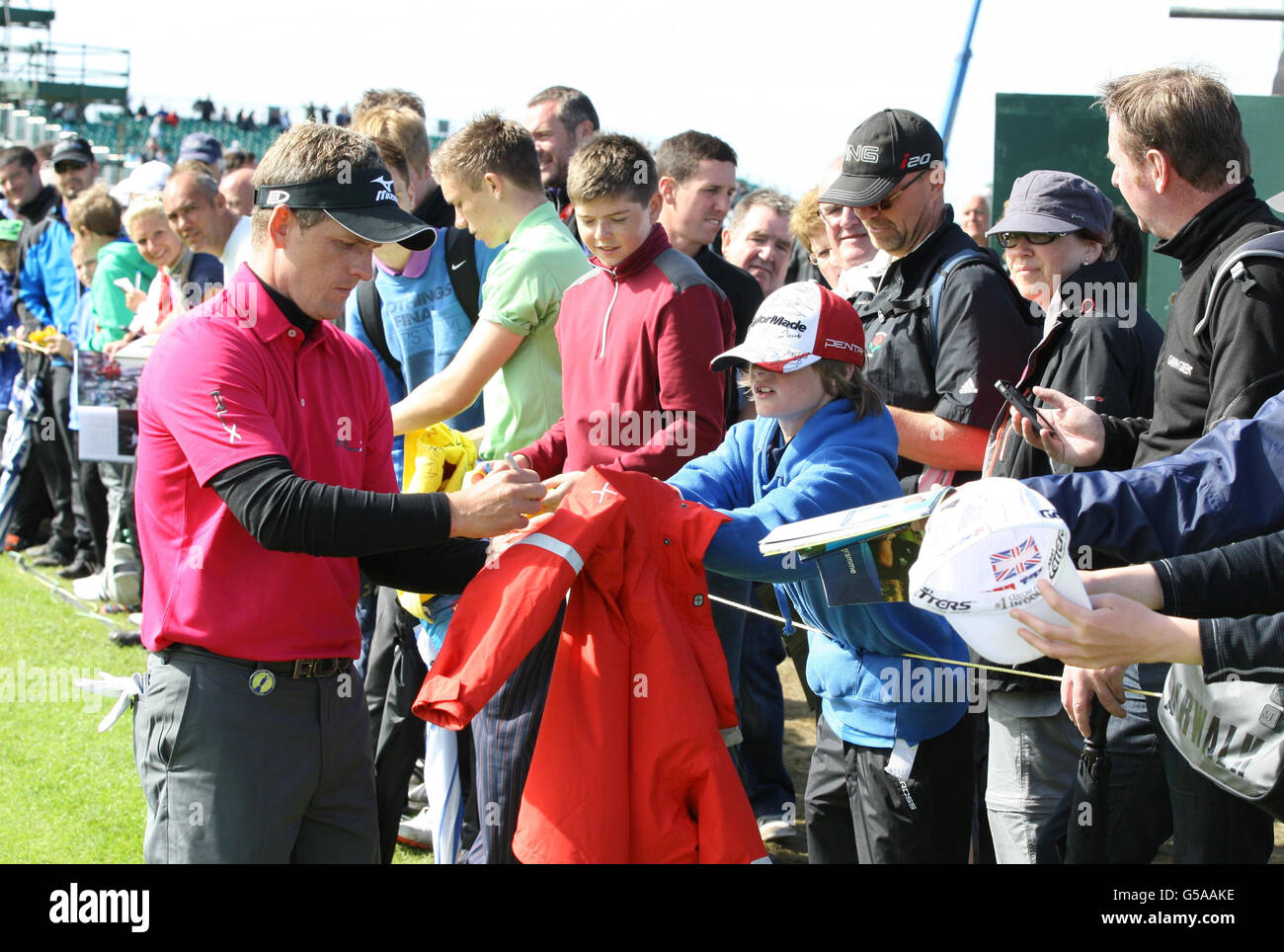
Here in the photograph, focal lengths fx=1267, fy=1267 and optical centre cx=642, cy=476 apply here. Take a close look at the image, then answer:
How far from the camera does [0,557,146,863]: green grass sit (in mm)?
5027

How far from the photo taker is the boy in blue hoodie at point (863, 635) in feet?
10.7

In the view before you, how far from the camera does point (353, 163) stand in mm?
2996

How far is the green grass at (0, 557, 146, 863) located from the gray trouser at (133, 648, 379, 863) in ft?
7.37

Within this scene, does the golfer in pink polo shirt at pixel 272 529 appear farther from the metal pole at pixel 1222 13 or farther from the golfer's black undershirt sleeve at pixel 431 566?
the metal pole at pixel 1222 13

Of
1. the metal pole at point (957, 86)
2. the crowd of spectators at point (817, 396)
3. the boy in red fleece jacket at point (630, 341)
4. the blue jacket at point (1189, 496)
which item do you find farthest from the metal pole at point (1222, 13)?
the blue jacket at point (1189, 496)

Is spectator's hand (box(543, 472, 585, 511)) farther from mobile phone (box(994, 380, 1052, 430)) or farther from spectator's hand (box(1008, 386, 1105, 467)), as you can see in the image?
spectator's hand (box(1008, 386, 1105, 467))

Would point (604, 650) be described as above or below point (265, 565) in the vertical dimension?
below

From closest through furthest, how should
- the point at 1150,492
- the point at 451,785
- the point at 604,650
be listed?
the point at 1150,492, the point at 604,650, the point at 451,785

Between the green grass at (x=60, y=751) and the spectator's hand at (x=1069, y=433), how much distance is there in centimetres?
366

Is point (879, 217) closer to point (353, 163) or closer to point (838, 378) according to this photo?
point (838, 378)

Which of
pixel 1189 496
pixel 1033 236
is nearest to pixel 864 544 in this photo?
pixel 1189 496

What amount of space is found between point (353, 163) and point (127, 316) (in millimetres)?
5806

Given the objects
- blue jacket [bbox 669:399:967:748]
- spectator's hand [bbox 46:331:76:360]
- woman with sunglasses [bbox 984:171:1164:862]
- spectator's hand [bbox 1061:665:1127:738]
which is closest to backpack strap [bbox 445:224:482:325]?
blue jacket [bbox 669:399:967:748]

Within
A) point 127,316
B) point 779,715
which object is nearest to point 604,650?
point 779,715
